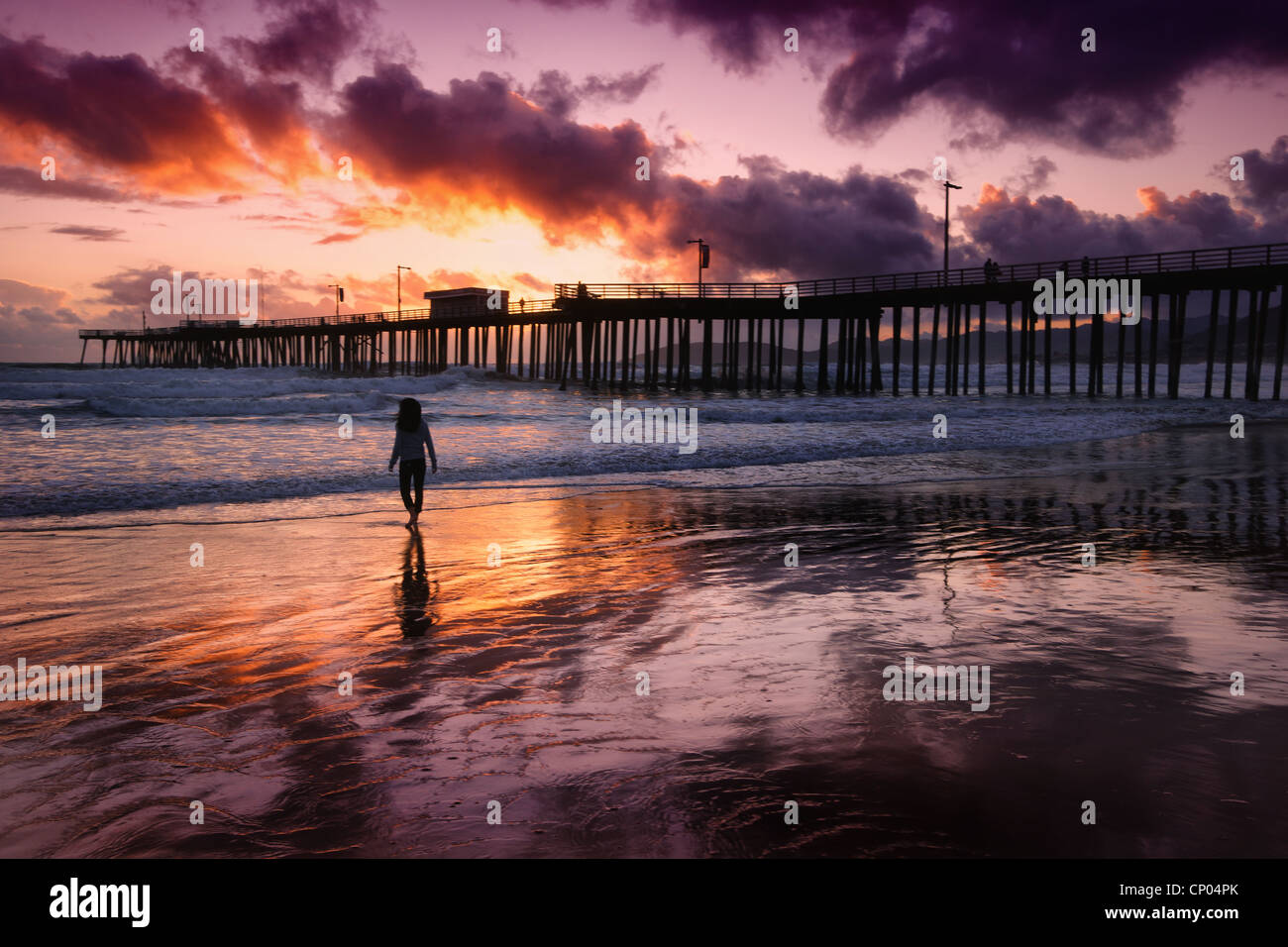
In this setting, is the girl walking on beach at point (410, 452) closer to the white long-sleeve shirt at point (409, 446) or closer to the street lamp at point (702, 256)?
the white long-sleeve shirt at point (409, 446)

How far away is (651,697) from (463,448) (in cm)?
1662

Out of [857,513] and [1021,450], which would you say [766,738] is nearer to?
[857,513]

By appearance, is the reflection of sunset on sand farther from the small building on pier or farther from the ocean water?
the small building on pier

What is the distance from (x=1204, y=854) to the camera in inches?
113

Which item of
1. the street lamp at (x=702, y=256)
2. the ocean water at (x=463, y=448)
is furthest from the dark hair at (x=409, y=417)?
the street lamp at (x=702, y=256)

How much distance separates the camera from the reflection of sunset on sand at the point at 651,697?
10.2ft

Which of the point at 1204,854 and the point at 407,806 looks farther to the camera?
the point at 407,806

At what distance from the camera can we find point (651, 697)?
4.51 metres

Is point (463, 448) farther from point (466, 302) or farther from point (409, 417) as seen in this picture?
point (466, 302)

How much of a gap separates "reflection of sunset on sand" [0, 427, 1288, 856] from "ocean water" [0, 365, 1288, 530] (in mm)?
3833
